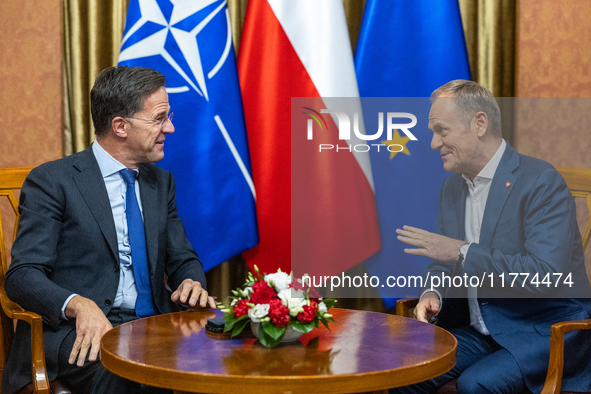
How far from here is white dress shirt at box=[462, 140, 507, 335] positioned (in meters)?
2.20

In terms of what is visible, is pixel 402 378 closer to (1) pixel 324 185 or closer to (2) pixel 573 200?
(2) pixel 573 200

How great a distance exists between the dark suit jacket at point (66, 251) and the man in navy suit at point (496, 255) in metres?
1.06

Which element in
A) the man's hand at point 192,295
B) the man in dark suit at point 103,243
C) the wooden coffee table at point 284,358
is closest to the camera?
the wooden coffee table at point 284,358

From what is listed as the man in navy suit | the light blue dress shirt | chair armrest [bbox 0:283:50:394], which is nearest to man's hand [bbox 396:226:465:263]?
the man in navy suit

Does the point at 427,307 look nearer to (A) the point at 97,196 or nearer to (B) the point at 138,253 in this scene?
(B) the point at 138,253

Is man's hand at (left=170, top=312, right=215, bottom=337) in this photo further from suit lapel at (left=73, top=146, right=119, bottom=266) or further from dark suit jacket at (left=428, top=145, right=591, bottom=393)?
dark suit jacket at (left=428, top=145, right=591, bottom=393)

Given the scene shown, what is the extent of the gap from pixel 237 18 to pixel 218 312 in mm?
1642

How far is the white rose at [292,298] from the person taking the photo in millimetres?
1517

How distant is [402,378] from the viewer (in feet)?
4.50

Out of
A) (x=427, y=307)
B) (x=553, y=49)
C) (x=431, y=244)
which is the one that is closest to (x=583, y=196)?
(x=431, y=244)

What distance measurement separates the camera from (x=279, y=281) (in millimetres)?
1575

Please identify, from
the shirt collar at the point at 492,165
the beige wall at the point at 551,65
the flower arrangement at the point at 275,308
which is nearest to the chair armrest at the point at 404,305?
the shirt collar at the point at 492,165

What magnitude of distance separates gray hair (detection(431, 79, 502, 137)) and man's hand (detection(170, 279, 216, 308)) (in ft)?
4.13

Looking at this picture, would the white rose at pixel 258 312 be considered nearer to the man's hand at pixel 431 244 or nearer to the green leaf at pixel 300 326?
the green leaf at pixel 300 326
